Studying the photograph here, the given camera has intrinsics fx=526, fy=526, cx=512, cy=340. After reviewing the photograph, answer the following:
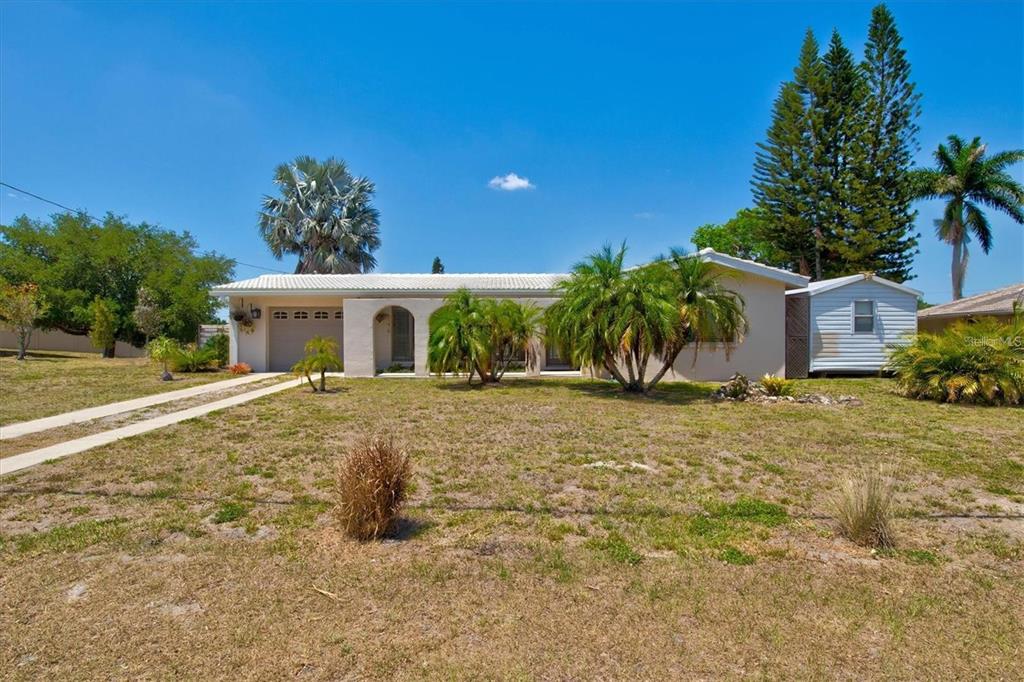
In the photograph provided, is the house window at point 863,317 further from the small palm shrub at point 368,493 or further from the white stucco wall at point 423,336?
the small palm shrub at point 368,493

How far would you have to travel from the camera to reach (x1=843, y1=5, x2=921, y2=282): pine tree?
27078mm

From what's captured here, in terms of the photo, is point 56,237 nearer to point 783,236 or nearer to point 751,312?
point 751,312

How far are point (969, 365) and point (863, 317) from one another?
4.93 meters

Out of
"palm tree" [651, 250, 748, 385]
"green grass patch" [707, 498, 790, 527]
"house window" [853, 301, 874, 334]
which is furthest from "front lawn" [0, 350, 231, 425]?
"house window" [853, 301, 874, 334]

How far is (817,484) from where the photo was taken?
5.52m

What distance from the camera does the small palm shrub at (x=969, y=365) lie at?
37.3ft

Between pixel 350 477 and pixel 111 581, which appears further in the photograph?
pixel 350 477

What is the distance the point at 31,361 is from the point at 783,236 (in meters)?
36.7

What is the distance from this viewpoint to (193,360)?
1842 centimetres

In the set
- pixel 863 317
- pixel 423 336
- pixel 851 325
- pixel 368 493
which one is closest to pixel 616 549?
pixel 368 493

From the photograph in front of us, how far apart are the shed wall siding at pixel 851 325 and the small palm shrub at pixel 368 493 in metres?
16.3

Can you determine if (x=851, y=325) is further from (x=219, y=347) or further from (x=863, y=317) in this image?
(x=219, y=347)

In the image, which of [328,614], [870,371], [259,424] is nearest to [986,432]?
[870,371]

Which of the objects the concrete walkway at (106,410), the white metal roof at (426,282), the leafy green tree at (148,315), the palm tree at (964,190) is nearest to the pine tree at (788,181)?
the palm tree at (964,190)
